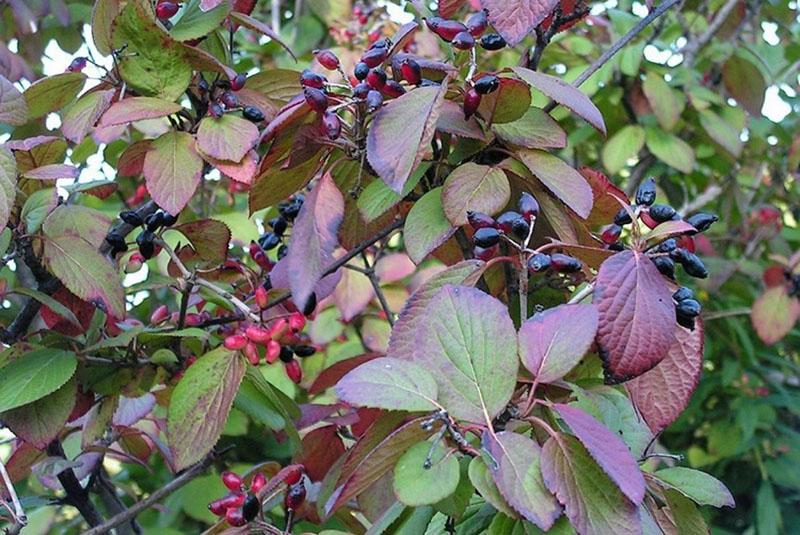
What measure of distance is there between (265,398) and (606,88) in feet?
4.62

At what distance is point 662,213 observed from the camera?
0.75 metres

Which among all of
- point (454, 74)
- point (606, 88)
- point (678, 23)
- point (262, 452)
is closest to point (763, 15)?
point (678, 23)

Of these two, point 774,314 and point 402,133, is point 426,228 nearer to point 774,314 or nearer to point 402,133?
point 402,133

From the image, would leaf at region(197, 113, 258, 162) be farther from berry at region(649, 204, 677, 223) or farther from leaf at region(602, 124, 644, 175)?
leaf at region(602, 124, 644, 175)

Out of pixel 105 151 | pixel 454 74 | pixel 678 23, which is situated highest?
pixel 454 74

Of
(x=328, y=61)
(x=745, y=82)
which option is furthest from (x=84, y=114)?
(x=745, y=82)

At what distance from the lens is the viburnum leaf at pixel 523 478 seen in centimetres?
57

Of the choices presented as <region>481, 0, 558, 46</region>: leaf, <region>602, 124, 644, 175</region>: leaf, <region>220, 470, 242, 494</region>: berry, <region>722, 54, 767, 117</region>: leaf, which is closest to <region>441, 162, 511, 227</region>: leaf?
<region>481, 0, 558, 46</region>: leaf

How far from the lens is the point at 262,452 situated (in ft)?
6.13

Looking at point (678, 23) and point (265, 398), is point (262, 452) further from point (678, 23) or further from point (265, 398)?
point (678, 23)

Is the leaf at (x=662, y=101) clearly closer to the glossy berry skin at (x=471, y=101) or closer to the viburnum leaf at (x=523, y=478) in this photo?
the glossy berry skin at (x=471, y=101)

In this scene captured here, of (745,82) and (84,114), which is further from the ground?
(84,114)

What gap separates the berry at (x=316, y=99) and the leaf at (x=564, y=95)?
0.16 m

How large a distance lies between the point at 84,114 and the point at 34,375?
265 mm
